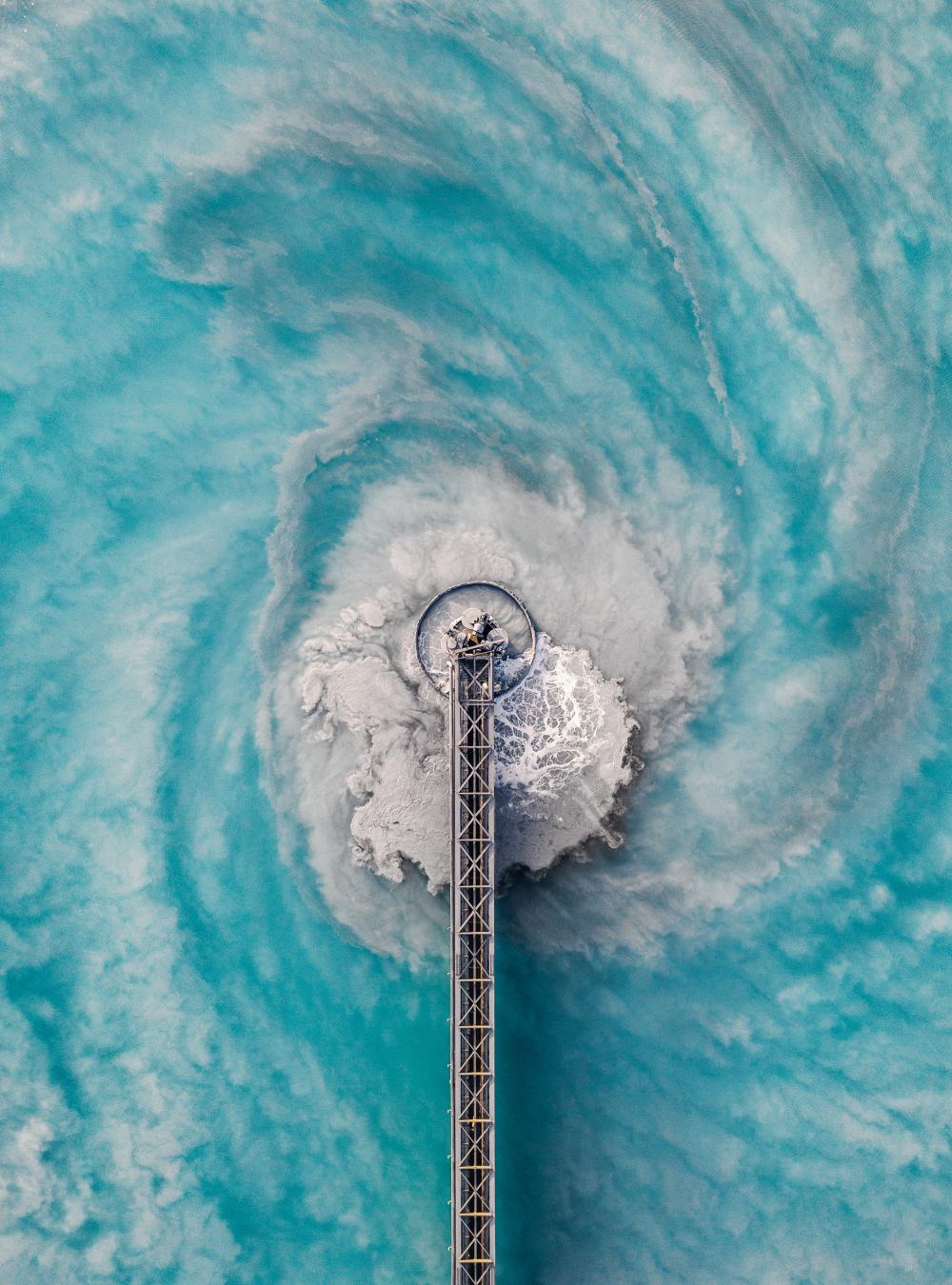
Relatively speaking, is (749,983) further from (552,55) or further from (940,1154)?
(552,55)

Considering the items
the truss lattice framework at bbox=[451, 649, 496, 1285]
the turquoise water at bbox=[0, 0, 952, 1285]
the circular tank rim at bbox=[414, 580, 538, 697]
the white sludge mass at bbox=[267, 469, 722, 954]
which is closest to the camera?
the truss lattice framework at bbox=[451, 649, 496, 1285]

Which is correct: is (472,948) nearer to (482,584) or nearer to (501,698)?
(501,698)

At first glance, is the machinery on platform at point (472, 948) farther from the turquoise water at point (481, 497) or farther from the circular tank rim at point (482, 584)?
the turquoise water at point (481, 497)

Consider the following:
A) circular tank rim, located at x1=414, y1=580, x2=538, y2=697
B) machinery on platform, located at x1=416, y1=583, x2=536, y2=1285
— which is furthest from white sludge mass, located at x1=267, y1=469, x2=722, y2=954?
machinery on platform, located at x1=416, y1=583, x2=536, y2=1285

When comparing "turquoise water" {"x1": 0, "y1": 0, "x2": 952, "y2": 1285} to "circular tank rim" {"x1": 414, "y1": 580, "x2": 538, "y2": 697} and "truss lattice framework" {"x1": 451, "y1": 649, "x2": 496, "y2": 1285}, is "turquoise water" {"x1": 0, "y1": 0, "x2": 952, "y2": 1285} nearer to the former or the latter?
"circular tank rim" {"x1": 414, "y1": 580, "x2": 538, "y2": 697}

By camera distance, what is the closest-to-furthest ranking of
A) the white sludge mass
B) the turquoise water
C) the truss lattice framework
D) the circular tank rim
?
the truss lattice framework → the turquoise water → the white sludge mass → the circular tank rim

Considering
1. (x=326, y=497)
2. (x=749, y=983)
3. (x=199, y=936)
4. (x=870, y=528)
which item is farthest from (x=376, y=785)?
(x=870, y=528)
